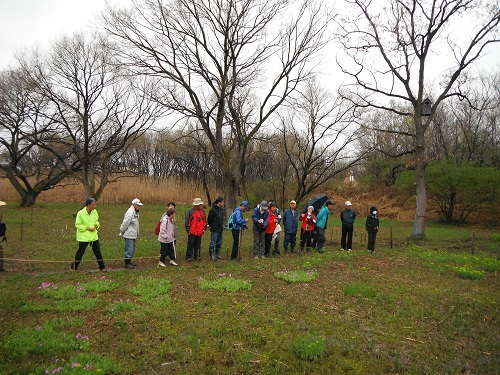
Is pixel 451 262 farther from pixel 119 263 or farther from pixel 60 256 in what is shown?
pixel 60 256

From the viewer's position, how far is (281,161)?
111 ft

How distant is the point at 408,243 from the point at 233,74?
38.0 feet

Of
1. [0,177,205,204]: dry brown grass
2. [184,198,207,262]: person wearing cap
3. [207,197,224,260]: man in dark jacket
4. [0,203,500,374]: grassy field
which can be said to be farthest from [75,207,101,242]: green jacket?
[0,177,205,204]: dry brown grass

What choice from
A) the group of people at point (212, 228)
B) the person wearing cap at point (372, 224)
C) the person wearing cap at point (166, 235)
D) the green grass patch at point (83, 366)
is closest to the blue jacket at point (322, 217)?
the group of people at point (212, 228)

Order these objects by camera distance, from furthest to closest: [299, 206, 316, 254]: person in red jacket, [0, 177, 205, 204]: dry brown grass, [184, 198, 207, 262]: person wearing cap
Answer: [0, 177, 205, 204]: dry brown grass
[299, 206, 316, 254]: person in red jacket
[184, 198, 207, 262]: person wearing cap

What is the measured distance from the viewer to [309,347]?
5.12 m

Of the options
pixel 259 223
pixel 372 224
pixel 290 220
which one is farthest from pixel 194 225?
pixel 372 224

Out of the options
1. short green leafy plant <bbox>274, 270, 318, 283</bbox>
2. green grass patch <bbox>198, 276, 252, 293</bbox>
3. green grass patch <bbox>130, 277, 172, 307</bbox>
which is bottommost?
green grass patch <bbox>130, 277, 172, 307</bbox>

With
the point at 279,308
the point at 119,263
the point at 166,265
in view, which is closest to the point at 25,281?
the point at 119,263

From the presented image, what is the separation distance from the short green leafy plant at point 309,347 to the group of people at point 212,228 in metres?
5.59

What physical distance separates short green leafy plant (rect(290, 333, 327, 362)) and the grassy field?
2 centimetres

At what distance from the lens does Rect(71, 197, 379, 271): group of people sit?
9.14 meters

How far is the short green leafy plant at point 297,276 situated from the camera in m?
8.44

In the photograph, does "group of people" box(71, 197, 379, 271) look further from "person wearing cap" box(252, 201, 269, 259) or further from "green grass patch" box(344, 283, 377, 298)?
"green grass patch" box(344, 283, 377, 298)
